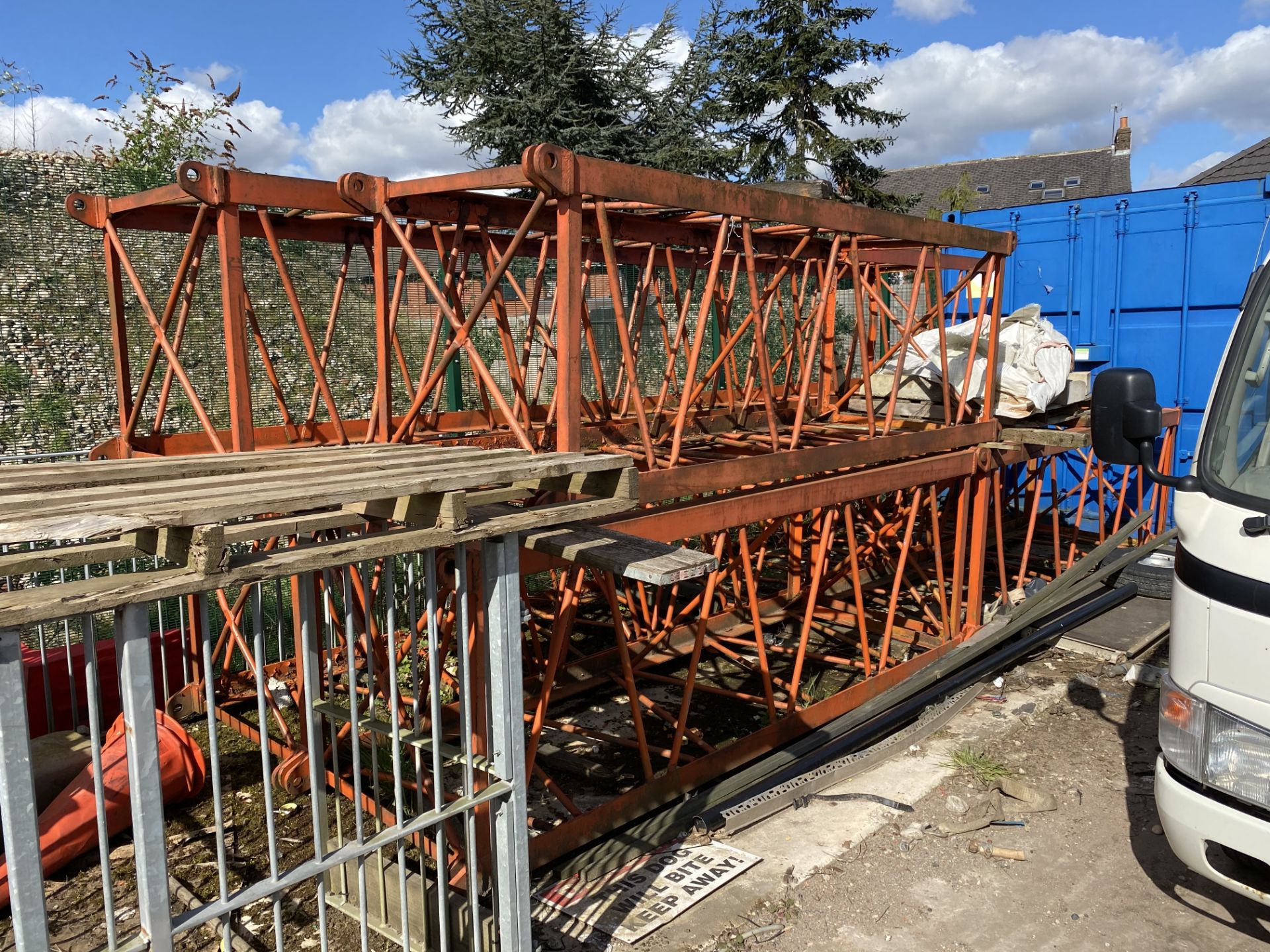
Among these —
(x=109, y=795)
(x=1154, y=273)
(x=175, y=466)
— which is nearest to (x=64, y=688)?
(x=109, y=795)

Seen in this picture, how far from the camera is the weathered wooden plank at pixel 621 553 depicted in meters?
3.04

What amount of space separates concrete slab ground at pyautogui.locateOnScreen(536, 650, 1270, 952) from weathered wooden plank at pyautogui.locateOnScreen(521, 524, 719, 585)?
1656 mm

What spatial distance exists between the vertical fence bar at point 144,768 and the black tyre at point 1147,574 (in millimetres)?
8109

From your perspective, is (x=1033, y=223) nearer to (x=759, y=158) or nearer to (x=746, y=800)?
(x=746, y=800)

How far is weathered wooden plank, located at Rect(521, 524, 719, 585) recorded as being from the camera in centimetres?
304

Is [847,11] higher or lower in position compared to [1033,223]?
higher

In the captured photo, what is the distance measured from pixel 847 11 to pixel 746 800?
20.7 m

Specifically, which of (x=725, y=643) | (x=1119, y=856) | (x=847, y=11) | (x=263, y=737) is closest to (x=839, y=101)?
(x=847, y=11)

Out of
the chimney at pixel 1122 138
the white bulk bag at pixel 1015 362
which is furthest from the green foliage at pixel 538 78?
the chimney at pixel 1122 138

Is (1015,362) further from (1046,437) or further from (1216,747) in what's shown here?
(1216,747)

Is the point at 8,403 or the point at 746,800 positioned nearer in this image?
the point at 746,800

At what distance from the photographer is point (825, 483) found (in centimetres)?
554

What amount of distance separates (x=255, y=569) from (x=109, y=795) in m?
2.94

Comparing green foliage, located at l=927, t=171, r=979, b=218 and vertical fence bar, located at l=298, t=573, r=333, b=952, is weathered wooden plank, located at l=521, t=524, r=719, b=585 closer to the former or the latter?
vertical fence bar, located at l=298, t=573, r=333, b=952
